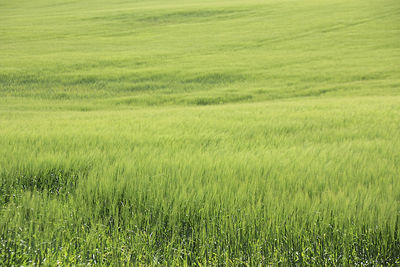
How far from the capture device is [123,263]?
159 cm

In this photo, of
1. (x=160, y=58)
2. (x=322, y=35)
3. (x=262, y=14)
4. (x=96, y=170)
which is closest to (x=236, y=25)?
(x=262, y=14)

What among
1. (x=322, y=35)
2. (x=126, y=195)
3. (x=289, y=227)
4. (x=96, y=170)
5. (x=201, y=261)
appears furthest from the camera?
(x=322, y=35)

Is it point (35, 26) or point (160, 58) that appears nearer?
point (160, 58)

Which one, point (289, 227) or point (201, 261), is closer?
point (201, 261)

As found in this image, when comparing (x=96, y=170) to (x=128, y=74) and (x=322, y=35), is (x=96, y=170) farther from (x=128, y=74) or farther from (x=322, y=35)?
(x=322, y=35)

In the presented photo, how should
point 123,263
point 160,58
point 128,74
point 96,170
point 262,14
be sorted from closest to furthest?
point 123,263, point 96,170, point 128,74, point 160,58, point 262,14

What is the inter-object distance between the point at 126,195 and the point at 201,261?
2.56ft

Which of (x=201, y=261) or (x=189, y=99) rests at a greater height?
(x=201, y=261)

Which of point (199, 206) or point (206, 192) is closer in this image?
point (199, 206)

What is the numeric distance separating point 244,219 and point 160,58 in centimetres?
1934

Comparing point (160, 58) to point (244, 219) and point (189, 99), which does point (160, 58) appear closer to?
point (189, 99)

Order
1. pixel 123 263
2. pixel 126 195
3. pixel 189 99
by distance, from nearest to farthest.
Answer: pixel 123 263 → pixel 126 195 → pixel 189 99

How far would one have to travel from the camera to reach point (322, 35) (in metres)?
24.4

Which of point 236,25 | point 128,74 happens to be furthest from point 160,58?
point 236,25
